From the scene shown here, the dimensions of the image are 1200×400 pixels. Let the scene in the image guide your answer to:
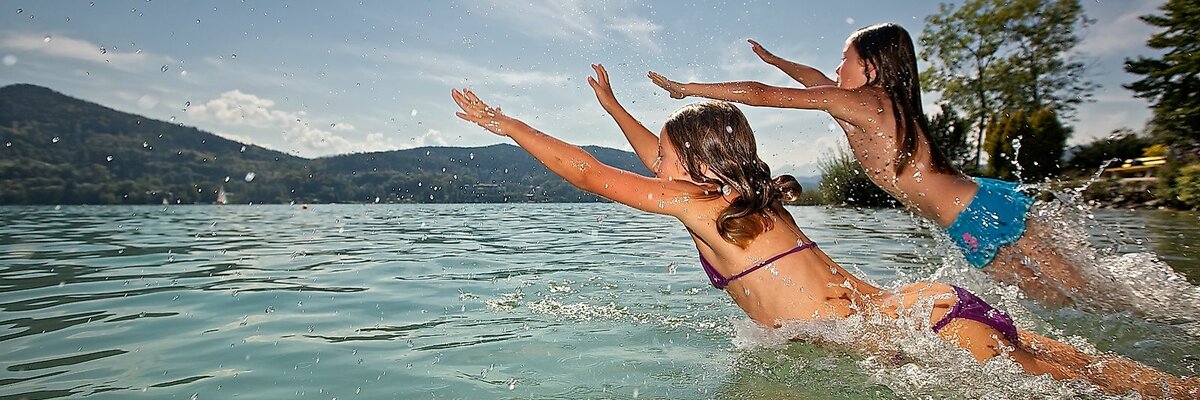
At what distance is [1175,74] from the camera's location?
23.7 metres

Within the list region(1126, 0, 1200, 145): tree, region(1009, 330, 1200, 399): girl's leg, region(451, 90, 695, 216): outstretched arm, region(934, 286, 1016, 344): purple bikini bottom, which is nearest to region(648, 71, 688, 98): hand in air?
region(451, 90, 695, 216): outstretched arm

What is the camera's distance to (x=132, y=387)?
2932 millimetres

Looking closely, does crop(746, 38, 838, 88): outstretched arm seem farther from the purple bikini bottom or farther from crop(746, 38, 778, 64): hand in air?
the purple bikini bottom

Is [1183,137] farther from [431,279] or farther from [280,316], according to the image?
[280,316]

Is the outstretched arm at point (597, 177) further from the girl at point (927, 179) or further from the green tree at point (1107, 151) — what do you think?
the green tree at point (1107, 151)

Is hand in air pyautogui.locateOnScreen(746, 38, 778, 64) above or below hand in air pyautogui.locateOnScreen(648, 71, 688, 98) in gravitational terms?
above

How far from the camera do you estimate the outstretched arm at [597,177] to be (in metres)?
2.59

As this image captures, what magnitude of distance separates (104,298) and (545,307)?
3.46m

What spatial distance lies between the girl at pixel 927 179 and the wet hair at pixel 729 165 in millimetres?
854

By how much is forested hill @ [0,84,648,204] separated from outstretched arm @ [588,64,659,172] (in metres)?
19.5

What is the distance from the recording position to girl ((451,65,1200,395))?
2488 millimetres

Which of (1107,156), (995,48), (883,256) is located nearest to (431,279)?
(883,256)

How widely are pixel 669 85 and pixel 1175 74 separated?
2887 cm

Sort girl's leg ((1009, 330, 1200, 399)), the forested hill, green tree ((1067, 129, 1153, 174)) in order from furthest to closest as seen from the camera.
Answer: the forested hill, green tree ((1067, 129, 1153, 174)), girl's leg ((1009, 330, 1200, 399))
